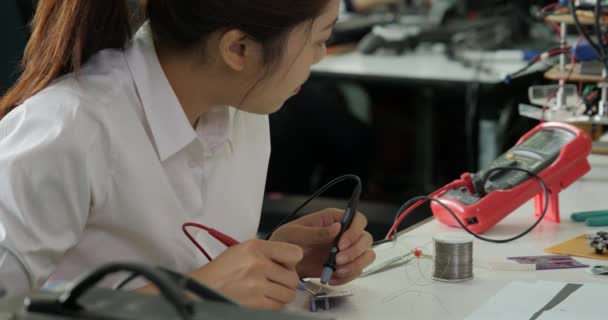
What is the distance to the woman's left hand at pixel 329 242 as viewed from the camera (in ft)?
3.91

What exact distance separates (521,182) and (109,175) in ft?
2.20

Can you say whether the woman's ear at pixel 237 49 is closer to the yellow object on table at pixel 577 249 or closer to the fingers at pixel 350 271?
the fingers at pixel 350 271

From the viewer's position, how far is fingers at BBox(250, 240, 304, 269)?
3.55ft

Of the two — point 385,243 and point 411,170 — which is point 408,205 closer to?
point 385,243

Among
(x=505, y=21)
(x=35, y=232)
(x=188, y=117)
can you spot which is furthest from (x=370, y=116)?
(x=35, y=232)

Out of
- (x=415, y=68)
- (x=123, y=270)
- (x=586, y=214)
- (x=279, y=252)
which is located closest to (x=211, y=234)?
(x=279, y=252)

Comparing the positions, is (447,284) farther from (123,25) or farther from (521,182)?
(123,25)

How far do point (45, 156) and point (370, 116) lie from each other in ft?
9.45

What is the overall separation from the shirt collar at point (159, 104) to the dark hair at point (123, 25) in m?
0.04

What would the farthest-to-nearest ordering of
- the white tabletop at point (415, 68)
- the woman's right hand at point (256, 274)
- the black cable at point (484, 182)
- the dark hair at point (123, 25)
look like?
1. the white tabletop at point (415, 68)
2. the black cable at point (484, 182)
3. the dark hair at point (123, 25)
4. the woman's right hand at point (256, 274)

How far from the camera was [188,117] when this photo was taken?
1.29 m

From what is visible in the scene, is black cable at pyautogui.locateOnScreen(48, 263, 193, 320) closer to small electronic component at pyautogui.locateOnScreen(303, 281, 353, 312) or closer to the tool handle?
small electronic component at pyautogui.locateOnScreen(303, 281, 353, 312)

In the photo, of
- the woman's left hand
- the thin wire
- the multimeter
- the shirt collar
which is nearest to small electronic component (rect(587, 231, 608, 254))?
the multimeter

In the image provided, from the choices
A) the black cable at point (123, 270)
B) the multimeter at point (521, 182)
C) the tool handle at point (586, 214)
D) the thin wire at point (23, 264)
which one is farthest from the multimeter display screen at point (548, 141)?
the black cable at point (123, 270)
